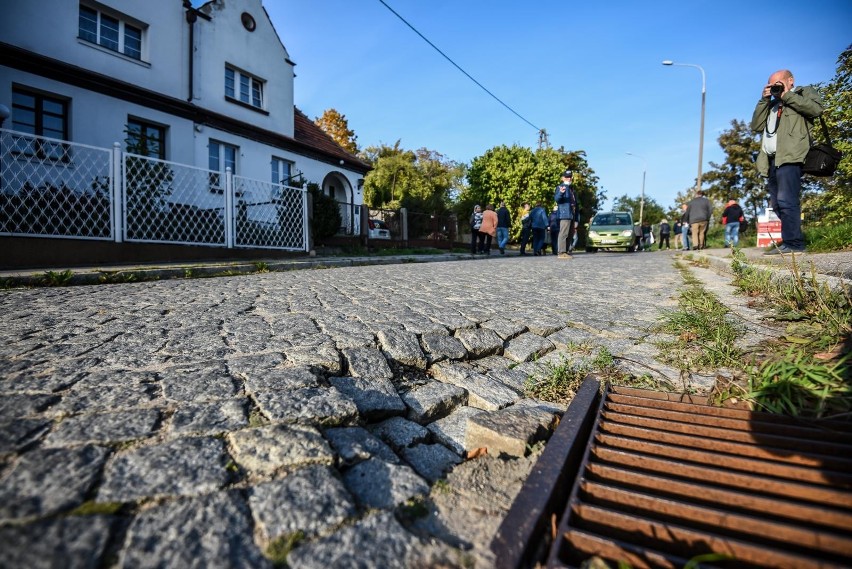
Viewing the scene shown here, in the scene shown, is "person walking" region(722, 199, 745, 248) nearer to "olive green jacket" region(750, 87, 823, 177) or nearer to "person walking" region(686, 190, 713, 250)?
"person walking" region(686, 190, 713, 250)

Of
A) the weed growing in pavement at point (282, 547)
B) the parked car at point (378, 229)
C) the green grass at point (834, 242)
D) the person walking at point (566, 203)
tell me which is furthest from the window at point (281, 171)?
the weed growing in pavement at point (282, 547)

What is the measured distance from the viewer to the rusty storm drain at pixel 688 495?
100 centimetres

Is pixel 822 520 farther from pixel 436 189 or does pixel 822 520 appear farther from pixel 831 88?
pixel 436 189

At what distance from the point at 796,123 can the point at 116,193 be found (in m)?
9.27

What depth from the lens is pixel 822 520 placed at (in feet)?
3.53

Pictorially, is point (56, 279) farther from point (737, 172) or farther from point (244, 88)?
point (737, 172)

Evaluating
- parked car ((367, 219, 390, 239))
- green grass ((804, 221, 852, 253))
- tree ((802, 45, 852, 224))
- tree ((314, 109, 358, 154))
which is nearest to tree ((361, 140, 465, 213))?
tree ((314, 109, 358, 154))

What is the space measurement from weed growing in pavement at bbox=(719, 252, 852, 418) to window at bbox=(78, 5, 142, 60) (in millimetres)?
14526

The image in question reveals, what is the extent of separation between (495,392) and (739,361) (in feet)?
4.20

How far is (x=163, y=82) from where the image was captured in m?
12.0

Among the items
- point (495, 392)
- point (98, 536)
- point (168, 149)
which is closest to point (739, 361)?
point (495, 392)

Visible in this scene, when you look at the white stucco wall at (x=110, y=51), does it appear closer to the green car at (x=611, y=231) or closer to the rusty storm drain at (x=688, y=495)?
the rusty storm drain at (x=688, y=495)

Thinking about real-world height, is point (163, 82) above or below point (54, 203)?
above

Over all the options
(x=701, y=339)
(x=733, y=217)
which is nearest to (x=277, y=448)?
(x=701, y=339)
